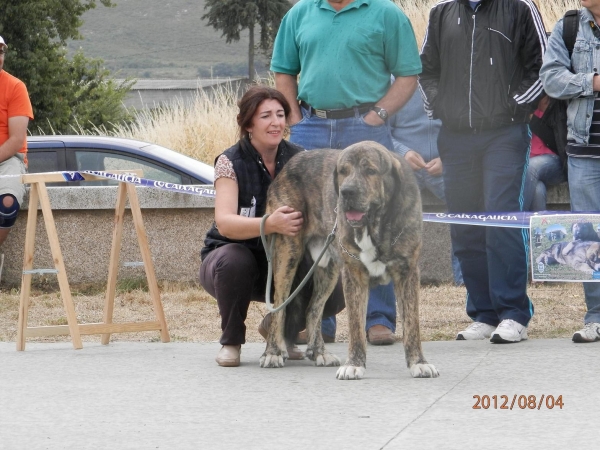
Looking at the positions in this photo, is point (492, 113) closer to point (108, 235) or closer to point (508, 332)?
point (508, 332)

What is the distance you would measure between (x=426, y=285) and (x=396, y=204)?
13.1 feet

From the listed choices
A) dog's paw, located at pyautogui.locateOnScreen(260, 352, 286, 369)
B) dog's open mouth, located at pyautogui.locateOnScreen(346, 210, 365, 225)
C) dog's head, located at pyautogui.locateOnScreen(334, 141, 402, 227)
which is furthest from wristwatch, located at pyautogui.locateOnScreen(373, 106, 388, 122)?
dog's paw, located at pyautogui.locateOnScreen(260, 352, 286, 369)

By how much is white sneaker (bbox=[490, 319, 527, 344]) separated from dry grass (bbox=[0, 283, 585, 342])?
1.41ft

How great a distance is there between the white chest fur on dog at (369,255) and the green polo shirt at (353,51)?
4.73ft

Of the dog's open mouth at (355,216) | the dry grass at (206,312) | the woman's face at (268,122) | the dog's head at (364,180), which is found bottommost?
the dry grass at (206,312)

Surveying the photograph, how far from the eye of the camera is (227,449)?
168 inches

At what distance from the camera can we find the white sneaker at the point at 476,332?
22.9 feet

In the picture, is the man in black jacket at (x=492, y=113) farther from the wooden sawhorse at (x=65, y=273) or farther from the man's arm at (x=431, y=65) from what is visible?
the wooden sawhorse at (x=65, y=273)

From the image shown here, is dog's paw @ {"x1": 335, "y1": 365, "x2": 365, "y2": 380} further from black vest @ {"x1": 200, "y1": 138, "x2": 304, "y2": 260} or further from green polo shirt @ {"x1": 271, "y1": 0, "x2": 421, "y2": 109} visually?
green polo shirt @ {"x1": 271, "y1": 0, "x2": 421, "y2": 109}

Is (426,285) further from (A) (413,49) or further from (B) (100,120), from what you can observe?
(B) (100,120)

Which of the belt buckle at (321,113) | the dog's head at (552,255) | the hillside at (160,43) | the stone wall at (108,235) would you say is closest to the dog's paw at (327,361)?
the belt buckle at (321,113)

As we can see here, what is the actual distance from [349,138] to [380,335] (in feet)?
3.96

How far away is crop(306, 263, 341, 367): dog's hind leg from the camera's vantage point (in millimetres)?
6195

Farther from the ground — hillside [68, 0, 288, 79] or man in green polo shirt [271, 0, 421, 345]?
hillside [68, 0, 288, 79]
